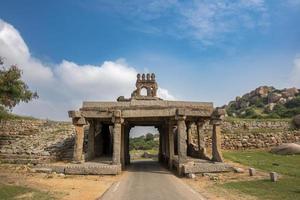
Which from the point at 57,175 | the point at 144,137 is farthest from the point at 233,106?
the point at 57,175

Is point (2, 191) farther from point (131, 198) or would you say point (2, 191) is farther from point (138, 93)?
point (138, 93)

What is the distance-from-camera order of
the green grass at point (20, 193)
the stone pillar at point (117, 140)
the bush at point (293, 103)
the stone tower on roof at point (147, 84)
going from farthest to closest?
the bush at point (293, 103) → the stone tower on roof at point (147, 84) → the stone pillar at point (117, 140) → the green grass at point (20, 193)

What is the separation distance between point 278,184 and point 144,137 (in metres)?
51.0

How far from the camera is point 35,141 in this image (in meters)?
27.7

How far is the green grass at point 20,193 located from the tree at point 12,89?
12.3 meters

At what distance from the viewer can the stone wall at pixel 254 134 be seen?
32000 mm

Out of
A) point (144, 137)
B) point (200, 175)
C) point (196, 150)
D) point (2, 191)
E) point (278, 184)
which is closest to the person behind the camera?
point (2, 191)

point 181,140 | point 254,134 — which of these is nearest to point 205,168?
point 181,140

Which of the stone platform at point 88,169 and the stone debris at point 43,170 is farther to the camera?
the stone debris at point 43,170

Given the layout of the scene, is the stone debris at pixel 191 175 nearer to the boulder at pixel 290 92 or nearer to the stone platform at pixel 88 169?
the stone platform at pixel 88 169

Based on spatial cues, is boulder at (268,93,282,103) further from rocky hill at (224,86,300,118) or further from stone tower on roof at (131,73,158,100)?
stone tower on roof at (131,73,158,100)

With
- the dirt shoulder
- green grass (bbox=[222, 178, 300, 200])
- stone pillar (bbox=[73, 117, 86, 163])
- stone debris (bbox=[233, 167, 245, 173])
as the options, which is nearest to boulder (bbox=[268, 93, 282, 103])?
stone debris (bbox=[233, 167, 245, 173])

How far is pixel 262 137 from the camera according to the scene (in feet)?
106

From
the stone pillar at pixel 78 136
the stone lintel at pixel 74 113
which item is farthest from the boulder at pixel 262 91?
the stone lintel at pixel 74 113
